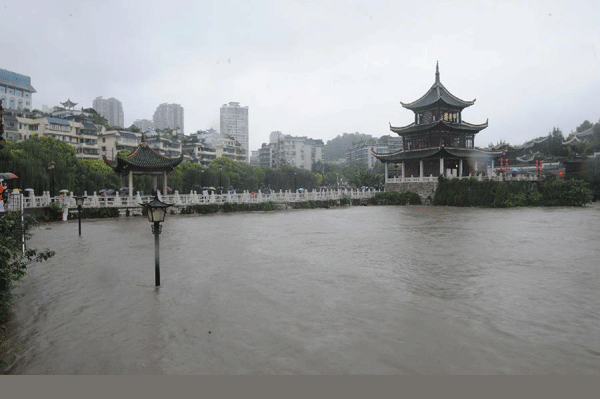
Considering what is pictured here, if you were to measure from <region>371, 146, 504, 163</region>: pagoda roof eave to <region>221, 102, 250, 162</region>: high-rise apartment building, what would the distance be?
95.1 m

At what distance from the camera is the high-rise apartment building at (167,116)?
503ft

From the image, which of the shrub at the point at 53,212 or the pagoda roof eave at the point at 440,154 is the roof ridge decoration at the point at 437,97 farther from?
the shrub at the point at 53,212

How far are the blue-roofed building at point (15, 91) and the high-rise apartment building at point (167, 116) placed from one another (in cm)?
8360

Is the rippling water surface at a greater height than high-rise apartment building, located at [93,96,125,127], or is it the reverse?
high-rise apartment building, located at [93,96,125,127]

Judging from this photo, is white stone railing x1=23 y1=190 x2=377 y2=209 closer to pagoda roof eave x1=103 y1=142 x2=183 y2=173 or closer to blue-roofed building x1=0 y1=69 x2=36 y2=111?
pagoda roof eave x1=103 y1=142 x2=183 y2=173

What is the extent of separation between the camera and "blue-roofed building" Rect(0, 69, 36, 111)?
212 feet

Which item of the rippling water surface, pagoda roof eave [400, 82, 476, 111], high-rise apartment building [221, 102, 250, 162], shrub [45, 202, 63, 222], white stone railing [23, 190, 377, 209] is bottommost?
the rippling water surface

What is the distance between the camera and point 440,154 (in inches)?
1524

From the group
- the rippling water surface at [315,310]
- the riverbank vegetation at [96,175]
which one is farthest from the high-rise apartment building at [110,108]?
the rippling water surface at [315,310]

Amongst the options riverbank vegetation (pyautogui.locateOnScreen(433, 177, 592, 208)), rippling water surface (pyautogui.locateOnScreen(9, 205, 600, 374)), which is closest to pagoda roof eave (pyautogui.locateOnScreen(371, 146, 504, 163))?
riverbank vegetation (pyautogui.locateOnScreen(433, 177, 592, 208))

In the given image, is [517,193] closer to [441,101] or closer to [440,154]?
[440,154]

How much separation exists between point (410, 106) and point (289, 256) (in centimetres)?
3575

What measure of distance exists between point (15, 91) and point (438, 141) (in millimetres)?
65500

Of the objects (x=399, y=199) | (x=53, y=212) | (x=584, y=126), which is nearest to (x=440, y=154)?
(x=399, y=199)
